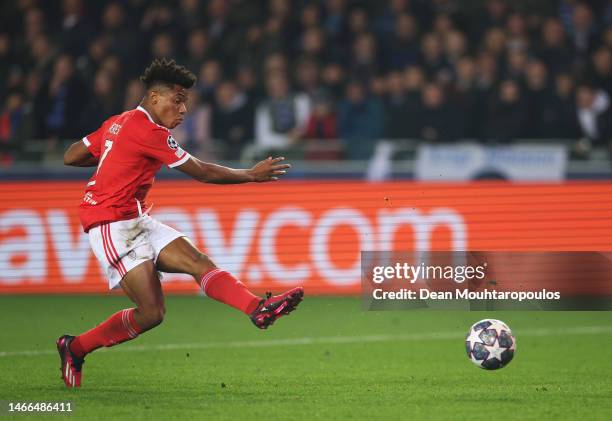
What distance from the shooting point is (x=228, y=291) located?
7.25 meters

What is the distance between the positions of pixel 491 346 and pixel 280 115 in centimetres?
832

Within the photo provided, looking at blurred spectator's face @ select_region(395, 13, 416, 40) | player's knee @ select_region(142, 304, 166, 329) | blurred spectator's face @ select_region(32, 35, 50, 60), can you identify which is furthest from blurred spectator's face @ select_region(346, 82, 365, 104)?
player's knee @ select_region(142, 304, 166, 329)

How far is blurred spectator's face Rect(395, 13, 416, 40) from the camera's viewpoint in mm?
16203

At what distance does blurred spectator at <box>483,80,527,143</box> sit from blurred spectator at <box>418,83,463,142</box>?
432 millimetres

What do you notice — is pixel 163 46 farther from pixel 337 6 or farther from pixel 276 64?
pixel 337 6

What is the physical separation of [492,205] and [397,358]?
425 centimetres

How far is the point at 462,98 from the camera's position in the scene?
15.4 meters

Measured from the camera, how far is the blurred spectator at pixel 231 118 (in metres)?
15.6

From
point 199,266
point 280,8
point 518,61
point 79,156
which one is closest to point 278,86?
point 280,8

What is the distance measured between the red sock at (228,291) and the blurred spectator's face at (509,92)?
8459 mm

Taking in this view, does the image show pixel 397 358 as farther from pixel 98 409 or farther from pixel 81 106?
pixel 81 106

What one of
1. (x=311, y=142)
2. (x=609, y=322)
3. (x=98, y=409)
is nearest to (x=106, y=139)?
(x=98, y=409)

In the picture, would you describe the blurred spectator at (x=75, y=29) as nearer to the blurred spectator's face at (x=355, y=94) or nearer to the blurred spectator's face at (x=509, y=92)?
the blurred spectator's face at (x=355, y=94)

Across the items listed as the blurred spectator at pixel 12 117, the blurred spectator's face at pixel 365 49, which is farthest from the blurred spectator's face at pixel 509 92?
the blurred spectator at pixel 12 117
